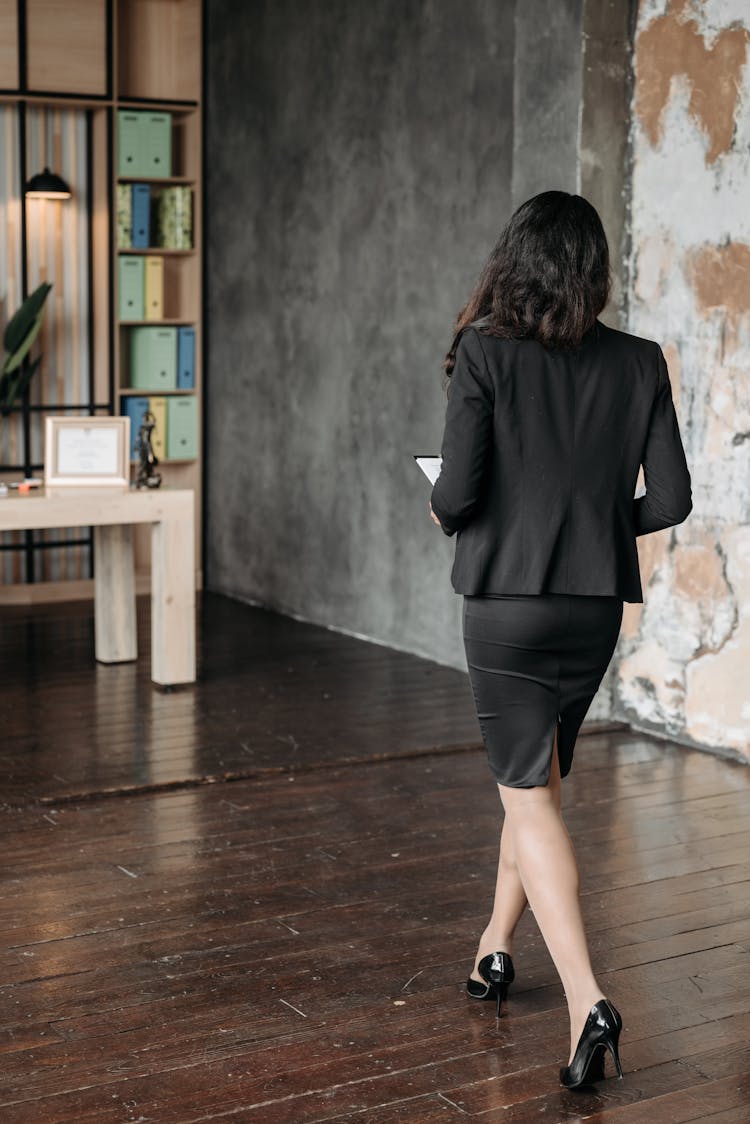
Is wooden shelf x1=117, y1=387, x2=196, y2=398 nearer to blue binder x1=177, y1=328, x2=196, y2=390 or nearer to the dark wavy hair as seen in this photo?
blue binder x1=177, y1=328, x2=196, y2=390

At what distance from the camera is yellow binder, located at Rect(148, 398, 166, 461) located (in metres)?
7.69

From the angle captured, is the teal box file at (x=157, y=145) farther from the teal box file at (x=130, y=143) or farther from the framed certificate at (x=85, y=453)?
the framed certificate at (x=85, y=453)

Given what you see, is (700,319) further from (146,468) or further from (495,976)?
(495,976)

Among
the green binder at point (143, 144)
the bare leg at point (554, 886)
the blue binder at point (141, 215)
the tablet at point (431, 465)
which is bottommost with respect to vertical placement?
the bare leg at point (554, 886)

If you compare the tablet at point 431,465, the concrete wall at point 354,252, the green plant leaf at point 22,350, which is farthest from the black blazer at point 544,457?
the green plant leaf at point 22,350

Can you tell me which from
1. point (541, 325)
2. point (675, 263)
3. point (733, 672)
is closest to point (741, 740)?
point (733, 672)

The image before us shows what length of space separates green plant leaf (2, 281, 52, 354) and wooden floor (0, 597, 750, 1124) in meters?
2.31

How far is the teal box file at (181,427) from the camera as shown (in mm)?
7758

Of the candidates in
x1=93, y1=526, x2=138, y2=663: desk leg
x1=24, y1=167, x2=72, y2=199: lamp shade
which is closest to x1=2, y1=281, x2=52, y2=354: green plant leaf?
x1=24, y1=167, x2=72, y2=199: lamp shade

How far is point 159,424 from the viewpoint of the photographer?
7.75 m

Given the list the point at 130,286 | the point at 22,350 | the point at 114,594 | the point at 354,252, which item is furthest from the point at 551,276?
the point at 130,286

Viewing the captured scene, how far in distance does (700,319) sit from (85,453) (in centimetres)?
241

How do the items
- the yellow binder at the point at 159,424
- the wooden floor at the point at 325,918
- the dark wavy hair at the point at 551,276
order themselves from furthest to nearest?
the yellow binder at the point at 159,424 → the wooden floor at the point at 325,918 → the dark wavy hair at the point at 551,276

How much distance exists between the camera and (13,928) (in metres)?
3.18
